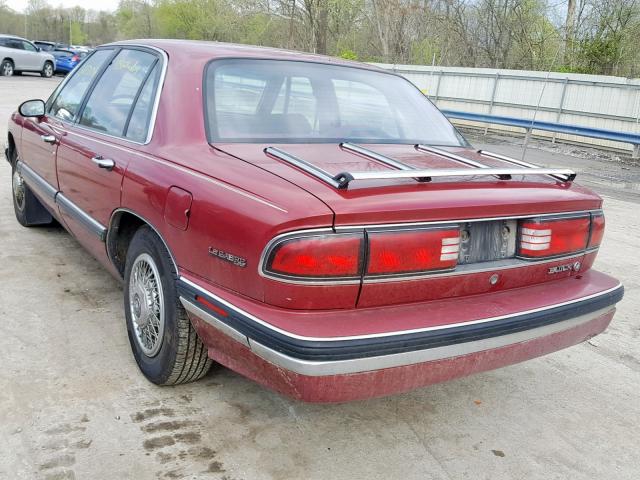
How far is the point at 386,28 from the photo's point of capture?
3744 cm

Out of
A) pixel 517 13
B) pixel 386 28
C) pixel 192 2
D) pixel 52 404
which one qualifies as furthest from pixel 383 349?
pixel 192 2

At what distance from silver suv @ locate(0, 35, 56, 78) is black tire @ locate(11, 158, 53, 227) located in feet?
76.0

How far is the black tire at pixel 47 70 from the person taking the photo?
92.1 feet

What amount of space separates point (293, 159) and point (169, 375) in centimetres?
114

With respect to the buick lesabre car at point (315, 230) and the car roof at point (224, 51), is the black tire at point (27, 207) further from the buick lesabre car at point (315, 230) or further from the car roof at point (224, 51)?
the car roof at point (224, 51)

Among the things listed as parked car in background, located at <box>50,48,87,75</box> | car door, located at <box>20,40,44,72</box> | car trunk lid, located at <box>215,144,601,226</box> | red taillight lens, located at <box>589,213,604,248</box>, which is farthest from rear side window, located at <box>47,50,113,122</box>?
parked car in background, located at <box>50,48,87,75</box>

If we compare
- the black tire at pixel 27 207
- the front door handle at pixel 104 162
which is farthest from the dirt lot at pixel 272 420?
the black tire at pixel 27 207

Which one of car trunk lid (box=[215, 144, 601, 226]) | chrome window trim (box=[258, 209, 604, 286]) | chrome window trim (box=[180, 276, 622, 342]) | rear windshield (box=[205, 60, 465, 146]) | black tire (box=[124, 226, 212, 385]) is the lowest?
black tire (box=[124, 226, 212, 385])

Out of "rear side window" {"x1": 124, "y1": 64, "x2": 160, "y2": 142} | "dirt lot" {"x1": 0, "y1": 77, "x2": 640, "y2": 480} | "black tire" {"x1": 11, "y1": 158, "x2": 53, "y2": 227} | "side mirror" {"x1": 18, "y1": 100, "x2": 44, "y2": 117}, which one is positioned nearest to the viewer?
"dirt lot" {"x1": 0, "y1": 77, "x2": 640, "y2": 480}

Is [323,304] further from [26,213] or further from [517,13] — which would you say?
[517,13]

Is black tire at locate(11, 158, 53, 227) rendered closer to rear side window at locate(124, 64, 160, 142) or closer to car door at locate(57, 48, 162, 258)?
car door at locate(57, 48, 162, 258)

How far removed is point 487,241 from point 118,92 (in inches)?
89.0

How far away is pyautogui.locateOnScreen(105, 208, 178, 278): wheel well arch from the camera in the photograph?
3.26 metres

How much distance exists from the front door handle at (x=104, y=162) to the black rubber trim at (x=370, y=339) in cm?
95
